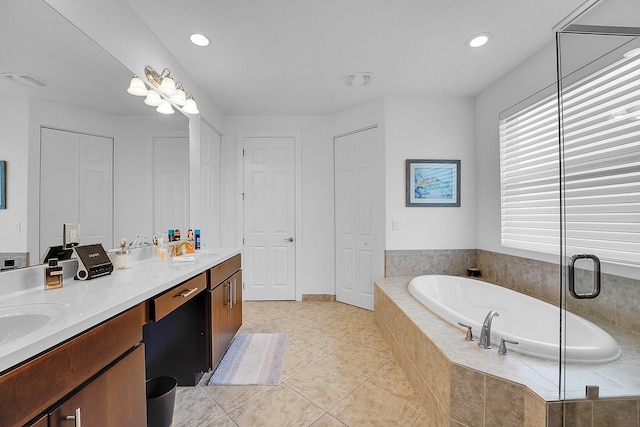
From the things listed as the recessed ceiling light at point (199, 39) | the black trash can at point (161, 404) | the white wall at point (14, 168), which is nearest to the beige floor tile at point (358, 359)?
the black trash can at point (161, 404)

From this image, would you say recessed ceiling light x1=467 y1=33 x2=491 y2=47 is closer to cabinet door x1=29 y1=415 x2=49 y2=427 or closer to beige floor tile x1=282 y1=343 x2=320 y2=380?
beige floor tile x1=282 y1=343 x2=320 y2=380

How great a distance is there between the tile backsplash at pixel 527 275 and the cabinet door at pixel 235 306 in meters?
1.58

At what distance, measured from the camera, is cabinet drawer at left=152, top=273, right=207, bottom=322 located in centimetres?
120

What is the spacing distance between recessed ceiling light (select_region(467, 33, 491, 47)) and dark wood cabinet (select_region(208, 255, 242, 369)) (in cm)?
251

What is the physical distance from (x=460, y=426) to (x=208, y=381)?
1.54 m

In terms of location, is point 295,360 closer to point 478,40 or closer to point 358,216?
point 358,216

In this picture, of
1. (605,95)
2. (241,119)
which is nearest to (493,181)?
(605,95)

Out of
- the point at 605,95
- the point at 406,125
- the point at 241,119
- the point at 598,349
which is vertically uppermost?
the point at 241,119

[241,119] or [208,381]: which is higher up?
[241,119]

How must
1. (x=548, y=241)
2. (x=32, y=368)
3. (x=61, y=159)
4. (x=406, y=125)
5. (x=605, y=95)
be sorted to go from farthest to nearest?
(x=406, y=125)
(x=548, y=241)
(x=61, y=159)
(x=605, y=95)
(x=32, y=368)

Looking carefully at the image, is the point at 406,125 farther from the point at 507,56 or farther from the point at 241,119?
the point at 241,119

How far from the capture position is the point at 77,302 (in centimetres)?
97

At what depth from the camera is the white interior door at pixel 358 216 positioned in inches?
127

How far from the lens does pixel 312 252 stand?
3.69 m
